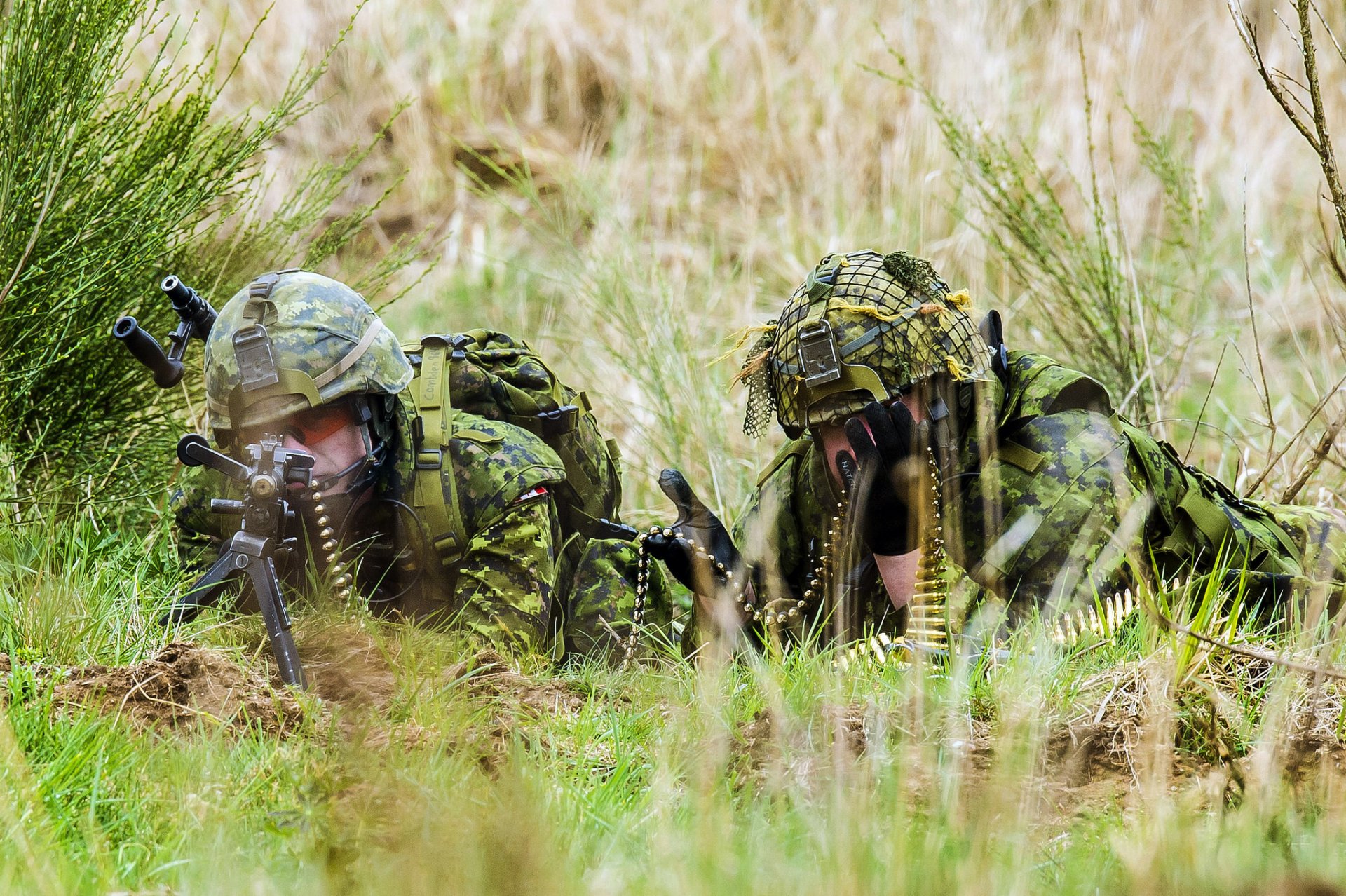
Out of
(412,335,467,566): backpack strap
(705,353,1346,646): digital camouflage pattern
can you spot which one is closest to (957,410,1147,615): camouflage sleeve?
(705,353,1346,646): digital camouflage pattern

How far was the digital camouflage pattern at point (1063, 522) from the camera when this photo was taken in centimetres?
311

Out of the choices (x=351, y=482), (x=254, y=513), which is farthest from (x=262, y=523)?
(x=351, y=482)

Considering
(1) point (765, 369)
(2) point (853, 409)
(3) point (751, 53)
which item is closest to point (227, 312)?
(1) point (765, 369)

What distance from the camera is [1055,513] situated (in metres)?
3.13

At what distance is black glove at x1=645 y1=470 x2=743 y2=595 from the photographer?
323 cm

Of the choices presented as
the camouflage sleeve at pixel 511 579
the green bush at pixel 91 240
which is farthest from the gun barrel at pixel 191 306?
the camouflage sleeve at pixel 511 579

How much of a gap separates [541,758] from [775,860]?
2.15 feet

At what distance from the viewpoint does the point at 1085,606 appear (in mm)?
3105

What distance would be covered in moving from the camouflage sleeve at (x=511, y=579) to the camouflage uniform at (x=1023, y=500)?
1.91 feet

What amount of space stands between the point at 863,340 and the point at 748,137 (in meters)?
4.86

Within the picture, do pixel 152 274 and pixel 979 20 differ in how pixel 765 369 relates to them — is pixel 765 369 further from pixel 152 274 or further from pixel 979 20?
pixel 979 20

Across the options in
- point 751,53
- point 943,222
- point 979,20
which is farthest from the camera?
point 751,53

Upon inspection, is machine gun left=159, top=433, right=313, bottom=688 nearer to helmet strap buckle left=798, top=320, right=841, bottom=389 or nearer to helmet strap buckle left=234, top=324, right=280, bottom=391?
helmet strap buckle left=234, top=324, right=280, bottom=391

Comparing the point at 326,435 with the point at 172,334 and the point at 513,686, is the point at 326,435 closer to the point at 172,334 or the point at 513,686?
the point at 172,334
